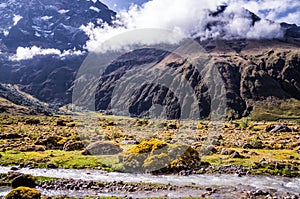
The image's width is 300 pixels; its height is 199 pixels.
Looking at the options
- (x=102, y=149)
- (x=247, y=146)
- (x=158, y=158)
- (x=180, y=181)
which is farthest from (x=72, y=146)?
(x=247, y=146)

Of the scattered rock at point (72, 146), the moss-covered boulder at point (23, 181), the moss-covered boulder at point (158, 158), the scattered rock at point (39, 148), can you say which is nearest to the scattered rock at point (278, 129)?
the moss-covered boulder at point (158, 158)

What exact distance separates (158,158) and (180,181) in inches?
243

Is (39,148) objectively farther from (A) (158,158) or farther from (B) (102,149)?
(A) (158,158)

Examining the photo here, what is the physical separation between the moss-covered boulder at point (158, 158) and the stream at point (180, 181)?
208 cm

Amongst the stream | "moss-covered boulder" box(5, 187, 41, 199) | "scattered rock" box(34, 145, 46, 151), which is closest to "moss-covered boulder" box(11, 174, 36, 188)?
the stream

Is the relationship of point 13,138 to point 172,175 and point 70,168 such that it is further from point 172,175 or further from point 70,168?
point 172,175

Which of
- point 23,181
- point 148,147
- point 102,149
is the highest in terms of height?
point 148,147

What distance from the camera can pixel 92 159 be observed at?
42.6 meters

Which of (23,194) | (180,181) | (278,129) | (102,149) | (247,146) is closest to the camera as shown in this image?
(23,194)

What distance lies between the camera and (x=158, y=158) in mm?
37938

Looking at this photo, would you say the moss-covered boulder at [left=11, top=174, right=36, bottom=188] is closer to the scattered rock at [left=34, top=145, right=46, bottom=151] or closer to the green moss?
the green moss

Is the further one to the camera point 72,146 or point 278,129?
point 278,129

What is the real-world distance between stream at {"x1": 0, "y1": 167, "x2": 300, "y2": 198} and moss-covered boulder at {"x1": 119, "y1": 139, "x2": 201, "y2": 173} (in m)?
2.08

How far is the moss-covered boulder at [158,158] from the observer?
37.0 meters
